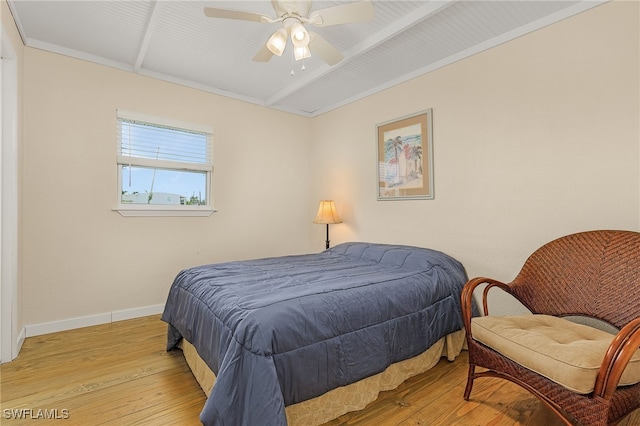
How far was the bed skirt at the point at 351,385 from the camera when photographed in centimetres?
155

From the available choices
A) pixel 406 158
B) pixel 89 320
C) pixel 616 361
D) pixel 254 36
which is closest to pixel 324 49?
pixel 254 36

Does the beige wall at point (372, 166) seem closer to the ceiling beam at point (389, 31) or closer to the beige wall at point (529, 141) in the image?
the beige wall at point (529, 141)

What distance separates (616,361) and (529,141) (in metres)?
1.72

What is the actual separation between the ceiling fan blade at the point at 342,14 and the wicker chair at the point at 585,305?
178 cm

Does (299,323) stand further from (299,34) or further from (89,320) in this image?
(89,320)

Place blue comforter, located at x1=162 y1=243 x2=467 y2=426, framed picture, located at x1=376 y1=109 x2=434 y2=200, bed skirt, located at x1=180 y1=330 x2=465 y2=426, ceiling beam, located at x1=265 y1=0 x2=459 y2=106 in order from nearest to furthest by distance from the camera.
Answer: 1. blue comforter, located at x1=162 y1=243 x2=467 y2=426
2. bed skirt, located at x1=180 y1=330 x2=465 y2=426
3. ceiling beam, located at x1=265 y1=0 x2=459 y2=106
4. framed picture, located at x1=376 y1=109 x2=434 y2=200

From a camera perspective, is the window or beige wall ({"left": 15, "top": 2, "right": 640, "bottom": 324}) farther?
the window

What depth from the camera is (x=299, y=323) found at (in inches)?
59.7

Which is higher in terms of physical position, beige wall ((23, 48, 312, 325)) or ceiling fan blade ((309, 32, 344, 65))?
ceiling fan blade ((309, 32, 344, 65))

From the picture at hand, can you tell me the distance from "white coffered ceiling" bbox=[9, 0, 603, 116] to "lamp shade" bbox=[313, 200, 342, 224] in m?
1.47

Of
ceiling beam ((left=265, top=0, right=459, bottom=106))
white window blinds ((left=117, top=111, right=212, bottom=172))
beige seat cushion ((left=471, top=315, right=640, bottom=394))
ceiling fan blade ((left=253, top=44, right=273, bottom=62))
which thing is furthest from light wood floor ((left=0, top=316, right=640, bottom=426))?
ceiling beam ((left=265, top=0, right=459, bottom=106))

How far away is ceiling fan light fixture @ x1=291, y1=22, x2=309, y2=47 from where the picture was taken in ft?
6.43

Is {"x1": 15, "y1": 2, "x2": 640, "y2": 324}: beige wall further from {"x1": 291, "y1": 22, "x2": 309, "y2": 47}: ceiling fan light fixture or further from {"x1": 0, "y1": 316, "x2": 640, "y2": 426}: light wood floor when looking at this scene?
{"x1": 291, "y1": 22, "x2": 309, "y2": 47}: ceiling fan light fixture

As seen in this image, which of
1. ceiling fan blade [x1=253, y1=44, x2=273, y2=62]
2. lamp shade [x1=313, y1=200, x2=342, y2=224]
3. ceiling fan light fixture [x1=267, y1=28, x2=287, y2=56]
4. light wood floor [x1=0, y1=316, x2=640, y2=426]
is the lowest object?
light wood floor [x1=0, y1=316, x2=640, y2=426]
